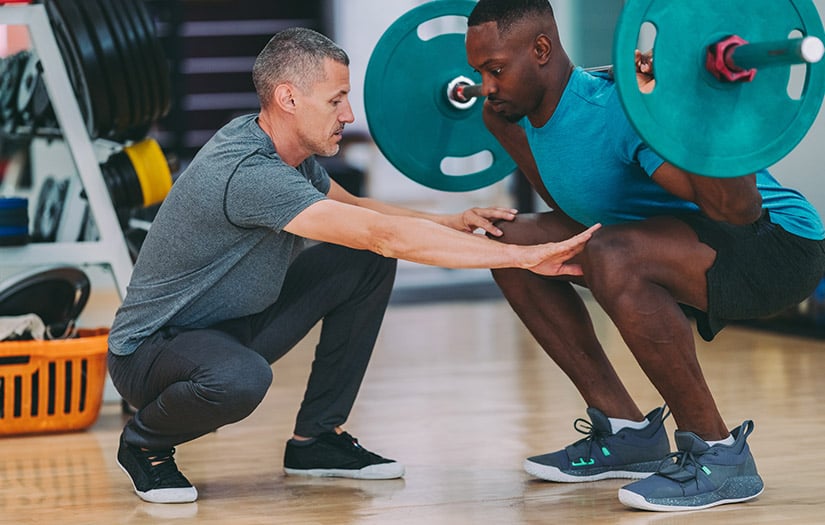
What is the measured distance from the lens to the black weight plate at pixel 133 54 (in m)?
3.09

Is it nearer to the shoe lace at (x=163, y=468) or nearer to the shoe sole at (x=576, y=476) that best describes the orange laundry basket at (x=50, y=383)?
the shoe lace at (x=163, y=468)

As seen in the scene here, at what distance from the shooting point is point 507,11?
212 cm

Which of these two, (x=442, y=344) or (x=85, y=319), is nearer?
(x=85, y=319)

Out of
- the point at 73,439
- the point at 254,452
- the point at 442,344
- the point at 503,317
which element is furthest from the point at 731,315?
the point at 503,317

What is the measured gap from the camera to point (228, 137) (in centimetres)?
223

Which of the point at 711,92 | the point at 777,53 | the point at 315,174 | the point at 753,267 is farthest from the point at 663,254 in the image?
the point at 315,174

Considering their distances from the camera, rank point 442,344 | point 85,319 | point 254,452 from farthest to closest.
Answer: point 442,344 → point 85,319 → point 254,452

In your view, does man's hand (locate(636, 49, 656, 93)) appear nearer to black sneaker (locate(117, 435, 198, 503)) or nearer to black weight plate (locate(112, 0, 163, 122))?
black sneaker (locate(117, 435, 198, 503))

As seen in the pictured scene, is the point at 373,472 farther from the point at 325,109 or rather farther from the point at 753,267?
the point at 753,267

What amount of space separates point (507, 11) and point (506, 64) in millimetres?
94

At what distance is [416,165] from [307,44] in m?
0.60

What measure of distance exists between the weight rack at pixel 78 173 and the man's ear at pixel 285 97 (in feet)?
3.51

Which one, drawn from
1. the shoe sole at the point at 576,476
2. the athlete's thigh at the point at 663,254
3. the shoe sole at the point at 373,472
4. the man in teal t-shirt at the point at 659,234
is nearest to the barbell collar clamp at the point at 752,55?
the man in teal t-shirt at the point at 659,234

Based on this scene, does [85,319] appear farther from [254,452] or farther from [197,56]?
[197,56]
